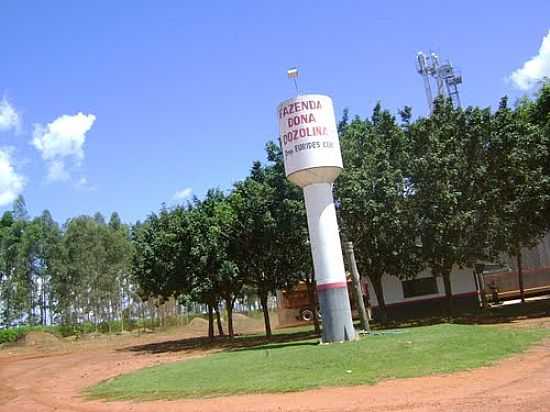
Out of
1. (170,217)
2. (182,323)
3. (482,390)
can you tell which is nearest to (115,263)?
(182,323)

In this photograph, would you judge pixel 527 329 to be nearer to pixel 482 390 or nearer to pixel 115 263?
pixel 482 390

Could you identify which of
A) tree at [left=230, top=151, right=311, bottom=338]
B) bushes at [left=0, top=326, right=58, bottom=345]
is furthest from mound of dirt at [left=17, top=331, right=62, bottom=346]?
tree at [left=230, top=151, right=311, bottom=338]

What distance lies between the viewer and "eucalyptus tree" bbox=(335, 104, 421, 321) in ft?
100

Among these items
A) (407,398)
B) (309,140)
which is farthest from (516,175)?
(407,398)

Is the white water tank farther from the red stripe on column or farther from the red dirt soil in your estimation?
the red dirt soil

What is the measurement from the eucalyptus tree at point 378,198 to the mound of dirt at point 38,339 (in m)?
36.3

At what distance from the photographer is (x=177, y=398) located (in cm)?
1554

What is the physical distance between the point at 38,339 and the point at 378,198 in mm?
42459

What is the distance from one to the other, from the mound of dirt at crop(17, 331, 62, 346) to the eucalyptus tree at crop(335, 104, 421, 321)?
36.3 metres

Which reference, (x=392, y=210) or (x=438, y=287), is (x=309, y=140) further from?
(x=438, y=287)

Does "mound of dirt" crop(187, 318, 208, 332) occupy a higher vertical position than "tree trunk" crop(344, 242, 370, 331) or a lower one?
lower

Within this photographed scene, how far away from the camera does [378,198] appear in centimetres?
3100

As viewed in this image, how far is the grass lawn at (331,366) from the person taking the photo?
1550cm

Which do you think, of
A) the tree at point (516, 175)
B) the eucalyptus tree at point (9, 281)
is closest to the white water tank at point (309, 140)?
the tree at point (516, 175)
